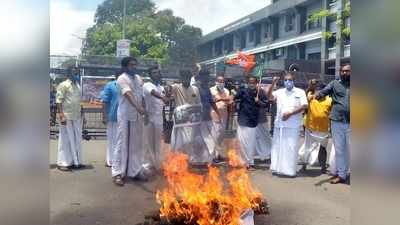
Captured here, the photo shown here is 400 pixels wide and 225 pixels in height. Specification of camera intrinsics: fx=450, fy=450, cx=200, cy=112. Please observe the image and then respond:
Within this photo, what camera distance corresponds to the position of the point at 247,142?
8203 millimetres

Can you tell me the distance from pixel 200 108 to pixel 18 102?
6.26 metres

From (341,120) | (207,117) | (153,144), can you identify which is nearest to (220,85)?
(207,117)

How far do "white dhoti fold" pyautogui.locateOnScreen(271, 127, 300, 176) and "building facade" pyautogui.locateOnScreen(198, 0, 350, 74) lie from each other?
267 inches

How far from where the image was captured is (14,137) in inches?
76.5

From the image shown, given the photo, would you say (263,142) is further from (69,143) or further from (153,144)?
(69,143)

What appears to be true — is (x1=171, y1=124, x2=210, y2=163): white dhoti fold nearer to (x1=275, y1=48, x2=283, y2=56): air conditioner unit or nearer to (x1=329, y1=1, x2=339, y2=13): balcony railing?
(x1=329, y1=1, x2=339, y2=13): balcony railing

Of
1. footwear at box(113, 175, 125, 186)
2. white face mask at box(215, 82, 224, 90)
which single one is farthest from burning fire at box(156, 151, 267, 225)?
white face mask at box(215, 82, 224, 90)

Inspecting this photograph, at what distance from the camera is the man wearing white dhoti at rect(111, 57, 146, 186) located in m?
6.38

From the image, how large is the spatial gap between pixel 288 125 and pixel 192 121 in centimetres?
166

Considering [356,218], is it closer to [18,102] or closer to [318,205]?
[18,102]

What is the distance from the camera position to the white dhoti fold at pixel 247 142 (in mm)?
8195

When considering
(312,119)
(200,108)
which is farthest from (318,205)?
(200,108)

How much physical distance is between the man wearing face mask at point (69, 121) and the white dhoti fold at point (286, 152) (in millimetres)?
3418

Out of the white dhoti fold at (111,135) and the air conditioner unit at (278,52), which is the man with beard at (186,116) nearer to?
the white dhoti fold at (111,135)
